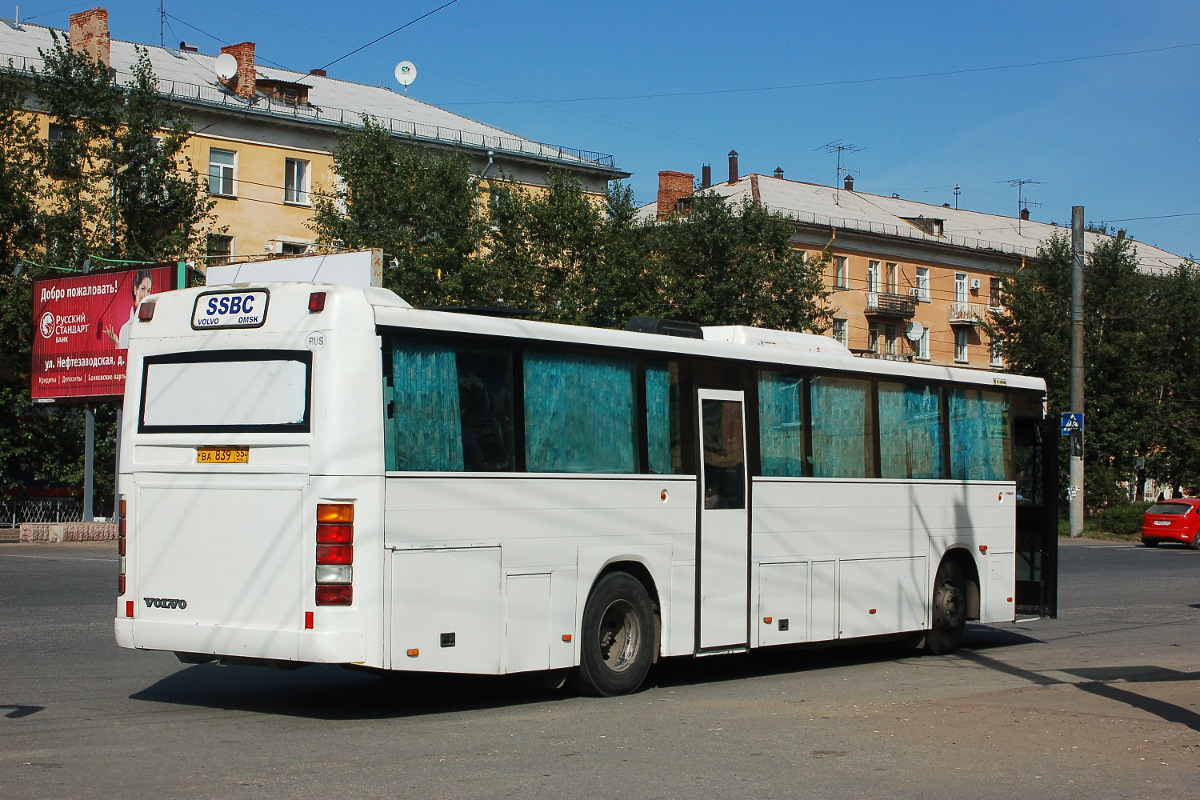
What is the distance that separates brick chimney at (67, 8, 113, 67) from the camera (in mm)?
49719

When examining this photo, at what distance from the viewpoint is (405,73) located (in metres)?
59.2

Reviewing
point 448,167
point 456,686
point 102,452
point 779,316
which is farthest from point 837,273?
point 456,686

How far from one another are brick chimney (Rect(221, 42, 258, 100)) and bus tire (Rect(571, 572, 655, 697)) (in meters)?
45.7

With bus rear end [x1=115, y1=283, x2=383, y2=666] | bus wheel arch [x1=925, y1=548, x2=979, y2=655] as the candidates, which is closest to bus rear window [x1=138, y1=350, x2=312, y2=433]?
bus rear end [x1=115, y1=283, x2=383, y2=666]

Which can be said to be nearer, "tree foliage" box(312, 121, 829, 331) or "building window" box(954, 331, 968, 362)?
"tree foliage" box(312, 121, 829, 331)

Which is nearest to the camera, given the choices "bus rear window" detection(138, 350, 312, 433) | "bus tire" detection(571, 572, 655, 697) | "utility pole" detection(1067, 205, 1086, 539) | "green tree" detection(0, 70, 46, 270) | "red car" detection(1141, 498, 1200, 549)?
"bus rear window" detection(138, 350, 312, 433)

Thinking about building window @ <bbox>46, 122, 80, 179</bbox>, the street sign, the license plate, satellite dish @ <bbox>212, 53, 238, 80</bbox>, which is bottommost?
the license plate

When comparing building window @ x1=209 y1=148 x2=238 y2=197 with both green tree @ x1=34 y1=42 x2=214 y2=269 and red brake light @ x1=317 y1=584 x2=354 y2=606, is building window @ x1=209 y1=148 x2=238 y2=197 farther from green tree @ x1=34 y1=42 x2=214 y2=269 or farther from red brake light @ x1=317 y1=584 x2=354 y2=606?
red brake light @ x1=317 y1=584 x2=354 y2=606

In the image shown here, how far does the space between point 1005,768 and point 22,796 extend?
523 centimetres

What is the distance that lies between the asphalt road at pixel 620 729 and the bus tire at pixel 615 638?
22 cm

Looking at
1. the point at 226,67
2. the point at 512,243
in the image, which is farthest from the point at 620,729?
the point at 226,67

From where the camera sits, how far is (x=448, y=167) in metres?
45.9

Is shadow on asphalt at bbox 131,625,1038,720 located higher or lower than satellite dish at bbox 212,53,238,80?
lower

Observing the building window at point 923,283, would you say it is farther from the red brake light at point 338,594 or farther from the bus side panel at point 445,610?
the red brake light at point 338,594
